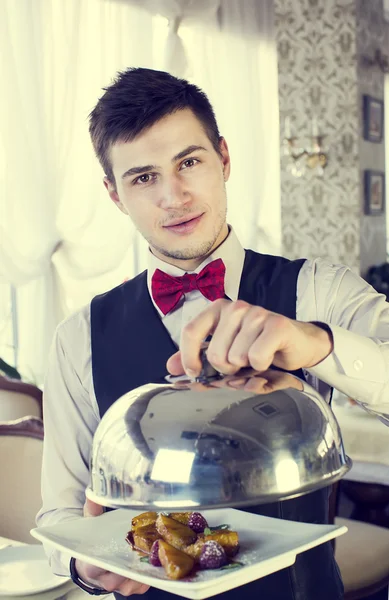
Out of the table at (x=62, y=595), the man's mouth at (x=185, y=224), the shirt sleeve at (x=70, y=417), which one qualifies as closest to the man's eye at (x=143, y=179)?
the man's mouth at (x=185, y=224)

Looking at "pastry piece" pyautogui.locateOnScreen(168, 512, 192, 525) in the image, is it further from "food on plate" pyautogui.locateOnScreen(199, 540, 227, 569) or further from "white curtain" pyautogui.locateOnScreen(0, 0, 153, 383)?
"white curtain" pyautogui.locateOnScreen(0, 0, 153, 383)

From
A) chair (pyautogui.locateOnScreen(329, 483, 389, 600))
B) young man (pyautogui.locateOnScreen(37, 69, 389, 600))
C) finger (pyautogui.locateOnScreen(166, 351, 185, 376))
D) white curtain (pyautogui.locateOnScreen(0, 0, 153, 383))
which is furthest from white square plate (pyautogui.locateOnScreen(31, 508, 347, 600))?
white curtain (pyautogui.locateOnScreen(0, 0, 153, 383))

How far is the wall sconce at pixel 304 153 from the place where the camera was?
224 inches

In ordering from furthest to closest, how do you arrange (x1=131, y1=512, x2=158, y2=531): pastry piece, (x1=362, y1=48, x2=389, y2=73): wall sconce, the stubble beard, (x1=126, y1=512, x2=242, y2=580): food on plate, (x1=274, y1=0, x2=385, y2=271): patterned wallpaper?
1. (x1=362, y1=48, x2=389, y2=73): wall sconce
2. (x1=274, y1=0, x2=385, y2=271): patterned wallpaper
3. the stubble beard
4. (x1=131, y1=512, x2=158, y2=531): pastry piece
5. (x1=126, y1=512, x2=242, y2=580): food on plate

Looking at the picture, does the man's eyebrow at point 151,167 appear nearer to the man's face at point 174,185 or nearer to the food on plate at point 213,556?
the man's face at point 174,185

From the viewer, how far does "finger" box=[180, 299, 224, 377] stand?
0.82m

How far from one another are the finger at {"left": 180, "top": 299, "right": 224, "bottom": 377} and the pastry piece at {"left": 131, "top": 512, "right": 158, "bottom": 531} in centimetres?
39

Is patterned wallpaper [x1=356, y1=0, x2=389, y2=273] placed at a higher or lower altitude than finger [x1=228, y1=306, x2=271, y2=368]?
higher

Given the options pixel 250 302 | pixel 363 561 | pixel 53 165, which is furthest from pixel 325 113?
pixel 250 302

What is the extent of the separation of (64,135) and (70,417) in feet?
10.3

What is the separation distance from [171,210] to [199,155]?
0.44ft

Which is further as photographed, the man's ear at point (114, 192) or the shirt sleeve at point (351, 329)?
the man's ear at point (114, 192)

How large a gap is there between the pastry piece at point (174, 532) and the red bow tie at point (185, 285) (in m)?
0.61

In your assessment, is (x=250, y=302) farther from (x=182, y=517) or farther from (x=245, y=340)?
(x=245, y=340)
